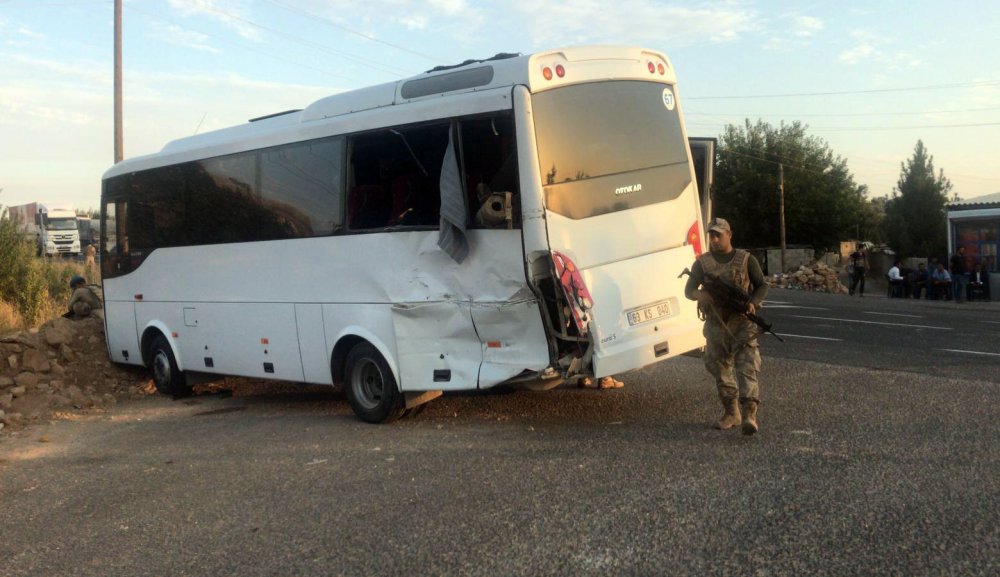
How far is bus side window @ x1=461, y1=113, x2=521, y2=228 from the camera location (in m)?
7.31

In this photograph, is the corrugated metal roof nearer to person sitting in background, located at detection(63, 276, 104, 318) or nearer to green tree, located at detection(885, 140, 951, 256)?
green tree, located at detection(885, 140, 951, 256)

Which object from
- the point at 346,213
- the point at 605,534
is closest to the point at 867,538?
the point at 605,534

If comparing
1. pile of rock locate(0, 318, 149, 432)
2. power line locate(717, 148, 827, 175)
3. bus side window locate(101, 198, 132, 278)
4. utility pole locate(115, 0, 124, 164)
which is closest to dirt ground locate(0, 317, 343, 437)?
pile of rock locate(0, 318, 149, 432)

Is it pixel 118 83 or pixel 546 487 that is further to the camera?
pixel 118 83

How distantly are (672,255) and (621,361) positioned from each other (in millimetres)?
1297

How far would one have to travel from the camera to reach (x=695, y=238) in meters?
8.41

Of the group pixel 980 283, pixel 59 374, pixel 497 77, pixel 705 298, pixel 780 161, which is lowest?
pixel 980 283

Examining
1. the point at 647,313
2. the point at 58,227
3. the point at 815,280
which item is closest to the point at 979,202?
the point at 815,280

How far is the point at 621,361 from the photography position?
292 inches

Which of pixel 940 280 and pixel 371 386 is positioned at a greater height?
pixel 371 386

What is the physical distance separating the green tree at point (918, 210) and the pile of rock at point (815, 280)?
15931 millimetres

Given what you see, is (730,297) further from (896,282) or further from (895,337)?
(896,282)

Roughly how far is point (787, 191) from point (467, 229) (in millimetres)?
50583

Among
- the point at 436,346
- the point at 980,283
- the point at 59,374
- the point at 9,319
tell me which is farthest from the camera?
the point at 980,283
